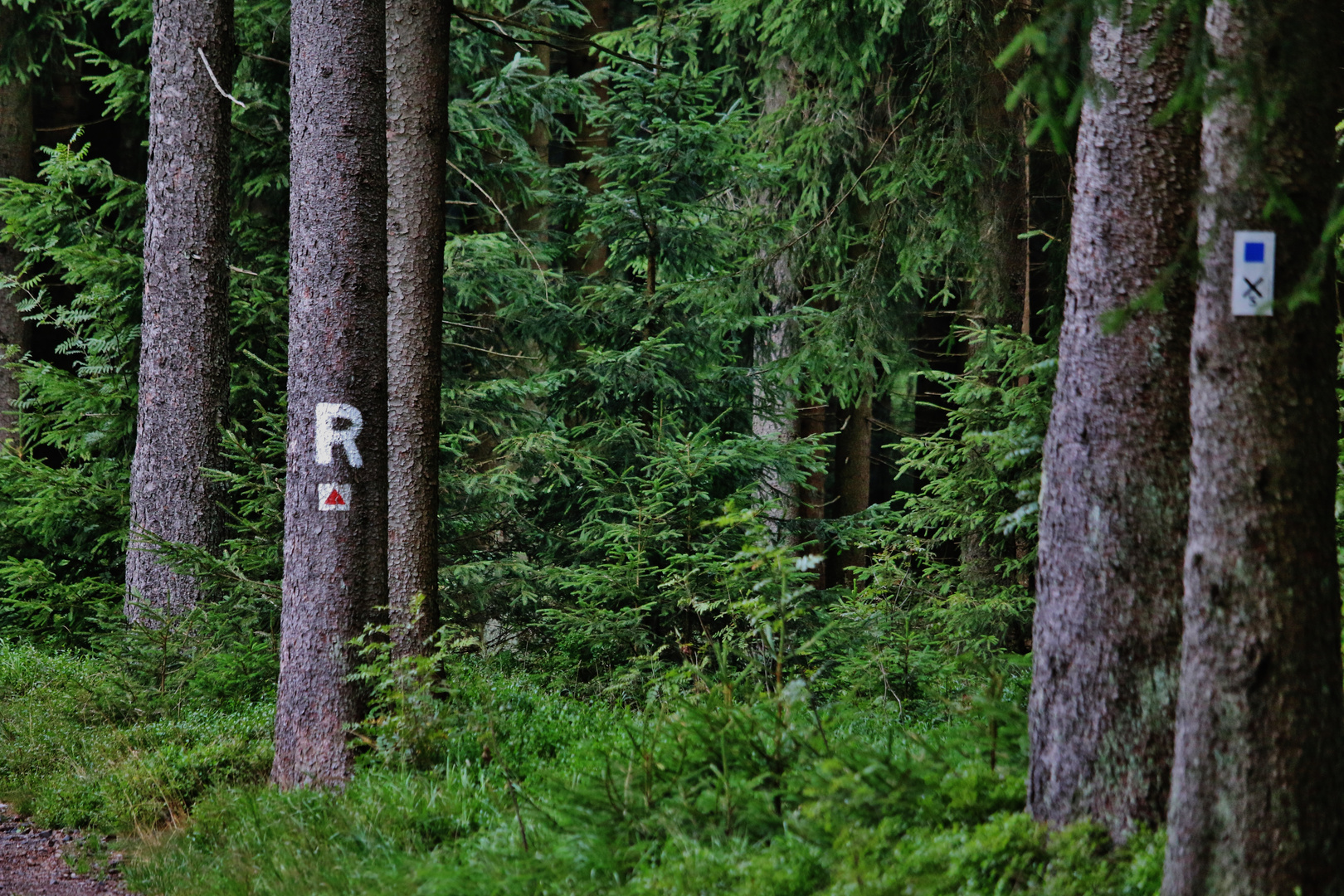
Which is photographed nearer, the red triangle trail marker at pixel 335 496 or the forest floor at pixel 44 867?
the forest floor at pixel 44 867

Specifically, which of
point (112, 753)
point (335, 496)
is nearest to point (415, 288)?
point (335, 496)

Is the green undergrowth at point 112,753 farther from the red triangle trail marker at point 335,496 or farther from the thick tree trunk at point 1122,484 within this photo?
the thick tree trunk at point 1122,484

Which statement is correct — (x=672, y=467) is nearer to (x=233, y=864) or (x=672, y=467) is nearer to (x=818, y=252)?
(x=818, y=252)

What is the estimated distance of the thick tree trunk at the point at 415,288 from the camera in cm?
730

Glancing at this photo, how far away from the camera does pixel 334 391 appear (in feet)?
20.2

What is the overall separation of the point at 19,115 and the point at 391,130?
32.9 ft

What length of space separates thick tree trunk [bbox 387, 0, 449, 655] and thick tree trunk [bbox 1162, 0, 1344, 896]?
5068mm

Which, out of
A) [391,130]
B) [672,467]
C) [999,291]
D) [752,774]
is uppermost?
[391,130]

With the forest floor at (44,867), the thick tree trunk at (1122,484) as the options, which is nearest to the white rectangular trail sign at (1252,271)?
the thick tree trunk at (1122,484)

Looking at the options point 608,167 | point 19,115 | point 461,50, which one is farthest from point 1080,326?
point 19,115

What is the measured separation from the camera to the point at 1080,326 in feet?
12.9

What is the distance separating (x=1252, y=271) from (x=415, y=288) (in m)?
5.47

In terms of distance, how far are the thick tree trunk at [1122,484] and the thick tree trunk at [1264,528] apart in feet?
1.33

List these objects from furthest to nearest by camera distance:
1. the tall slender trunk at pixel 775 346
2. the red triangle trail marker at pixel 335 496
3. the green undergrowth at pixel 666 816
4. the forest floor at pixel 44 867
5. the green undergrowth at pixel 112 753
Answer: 1. the tall slender trunk at pixel 775 346
2. the green undergrowth at pixel 112 753
3. the red triangle trail marker at pixel 335 496
4. the forest floor at pixel 44 867
5. the green undergrowth at pixel 666 816
